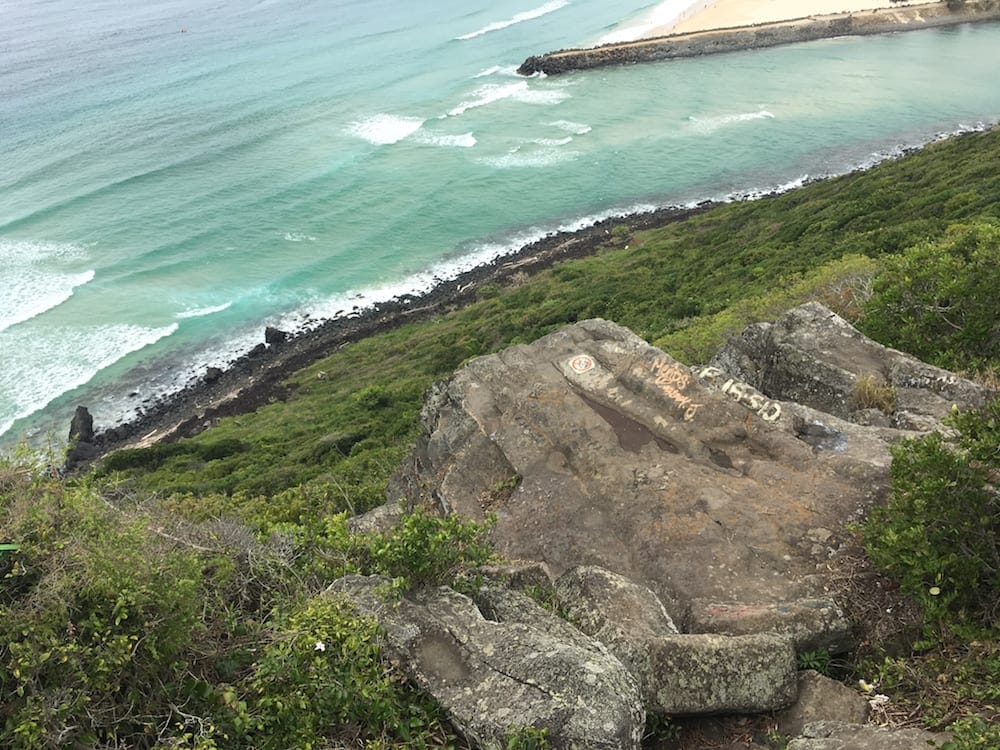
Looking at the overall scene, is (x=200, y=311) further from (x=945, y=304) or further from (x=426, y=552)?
(x=426, y=552)

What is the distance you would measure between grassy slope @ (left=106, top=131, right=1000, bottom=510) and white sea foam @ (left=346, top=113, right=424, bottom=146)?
29505 millimetres

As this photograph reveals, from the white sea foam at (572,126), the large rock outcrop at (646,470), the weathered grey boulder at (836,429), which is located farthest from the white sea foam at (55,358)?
the white sea foam at (572,126)

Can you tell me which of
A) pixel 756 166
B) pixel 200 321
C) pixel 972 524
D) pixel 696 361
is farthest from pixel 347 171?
pixel 972 524

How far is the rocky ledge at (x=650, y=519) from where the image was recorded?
6852 millimetres

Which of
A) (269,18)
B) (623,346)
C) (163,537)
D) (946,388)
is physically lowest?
(946,388)

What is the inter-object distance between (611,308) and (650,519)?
922 inches

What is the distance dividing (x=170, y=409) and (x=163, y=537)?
3172 centimetres

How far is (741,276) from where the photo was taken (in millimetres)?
30969

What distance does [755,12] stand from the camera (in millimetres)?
98438

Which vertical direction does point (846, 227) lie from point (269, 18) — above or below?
below

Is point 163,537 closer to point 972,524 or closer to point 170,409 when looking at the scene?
point 972,524

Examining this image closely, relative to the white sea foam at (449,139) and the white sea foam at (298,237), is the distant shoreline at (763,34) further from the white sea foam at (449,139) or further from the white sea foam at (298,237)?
the white sea foam at (298,237)

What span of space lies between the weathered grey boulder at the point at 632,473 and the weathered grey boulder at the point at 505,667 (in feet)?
7.86

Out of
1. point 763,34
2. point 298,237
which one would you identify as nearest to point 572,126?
point 298,237
